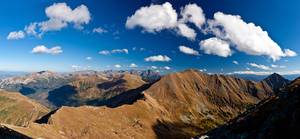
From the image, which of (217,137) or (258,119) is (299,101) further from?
(217,137)

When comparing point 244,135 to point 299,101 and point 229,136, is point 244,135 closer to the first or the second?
point 229,136

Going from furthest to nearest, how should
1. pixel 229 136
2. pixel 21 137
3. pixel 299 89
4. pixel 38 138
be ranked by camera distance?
pixel 38 138, pixel 21 137, pixel 229 136, pixel 299 89

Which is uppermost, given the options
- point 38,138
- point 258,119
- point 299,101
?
point 299,101

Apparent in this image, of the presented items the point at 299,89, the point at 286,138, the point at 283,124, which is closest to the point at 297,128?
the point at 286,138

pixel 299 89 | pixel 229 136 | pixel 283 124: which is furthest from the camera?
pixel 229 136

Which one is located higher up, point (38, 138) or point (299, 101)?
point (299, 101)

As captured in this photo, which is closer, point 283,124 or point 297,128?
point 297,128

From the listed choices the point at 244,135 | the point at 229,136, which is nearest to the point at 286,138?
the point at 244,135

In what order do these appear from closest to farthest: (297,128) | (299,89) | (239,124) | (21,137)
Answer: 1. (297,128)
2. (299,89)
3. (239,124)
4. (21,137)

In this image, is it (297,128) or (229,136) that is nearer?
(297,128)
